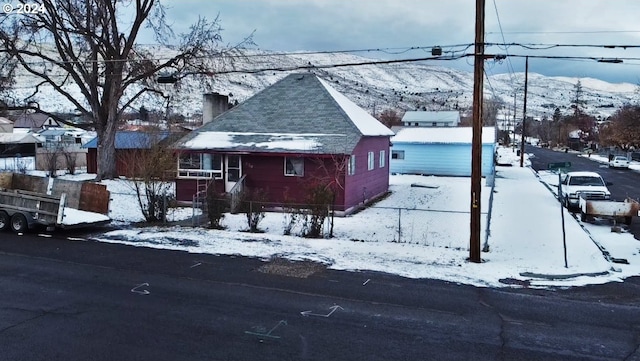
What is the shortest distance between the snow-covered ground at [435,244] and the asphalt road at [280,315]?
99 cm

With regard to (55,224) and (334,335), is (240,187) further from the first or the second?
(334,335)

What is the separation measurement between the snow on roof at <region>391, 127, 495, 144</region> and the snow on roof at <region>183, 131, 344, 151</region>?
68.2 feet

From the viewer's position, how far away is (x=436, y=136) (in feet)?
144

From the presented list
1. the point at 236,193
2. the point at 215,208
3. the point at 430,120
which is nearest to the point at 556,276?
the point at 215,208

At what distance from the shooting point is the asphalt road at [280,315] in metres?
7.45

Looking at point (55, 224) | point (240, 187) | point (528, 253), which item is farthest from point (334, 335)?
point (240, 187)

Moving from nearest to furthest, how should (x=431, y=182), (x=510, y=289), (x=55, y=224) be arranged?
1. (x=510, y=289)
2. (x=55, y=224)
3. (x=431, y=182)

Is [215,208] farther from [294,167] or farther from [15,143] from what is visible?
[15,143]

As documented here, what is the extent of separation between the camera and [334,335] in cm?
809

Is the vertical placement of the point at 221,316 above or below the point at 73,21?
below

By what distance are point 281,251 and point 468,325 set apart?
22.0 feet

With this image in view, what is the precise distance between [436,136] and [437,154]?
5.78 ft

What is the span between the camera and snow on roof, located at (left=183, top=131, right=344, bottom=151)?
22859 millimetres

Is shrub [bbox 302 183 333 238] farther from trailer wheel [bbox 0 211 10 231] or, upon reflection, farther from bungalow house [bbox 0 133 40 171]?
bungalow house [bbox 0 133 40 171]
